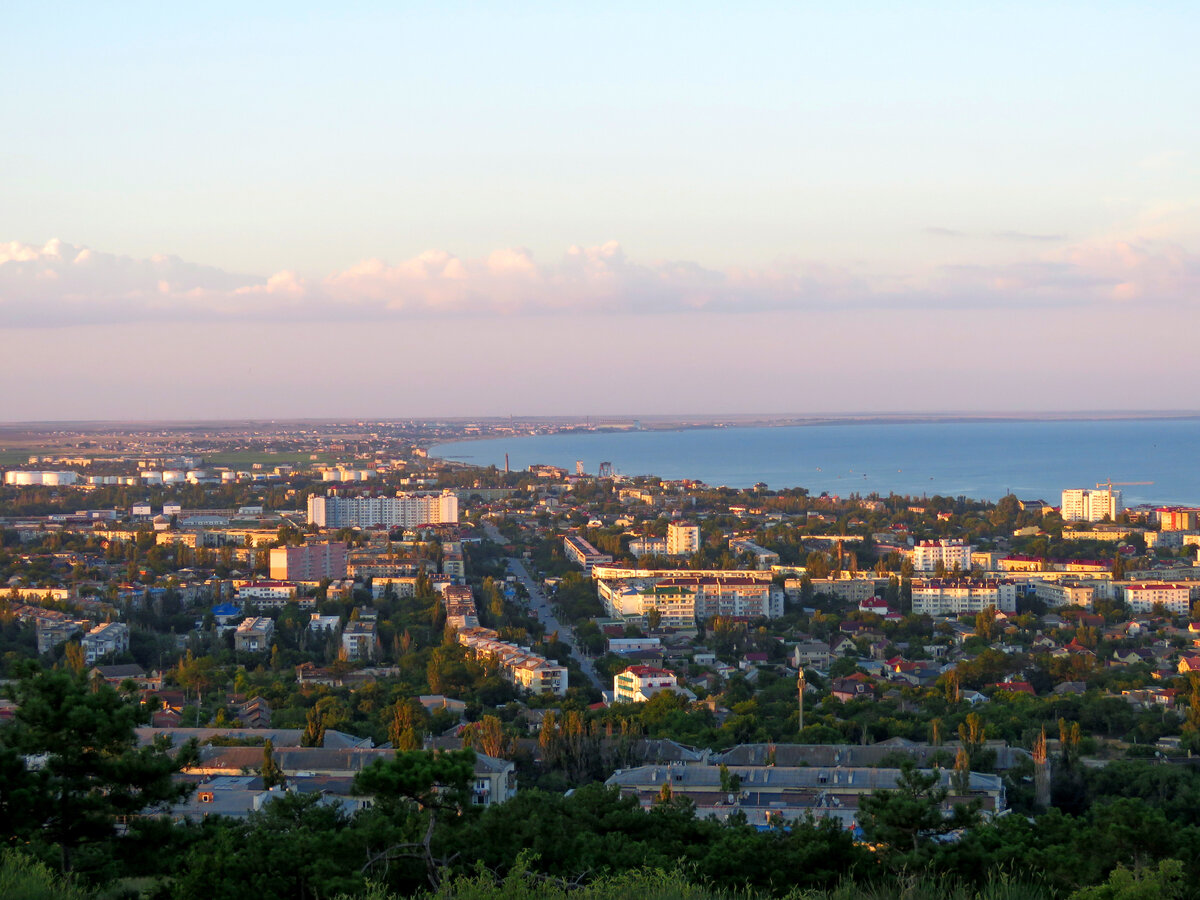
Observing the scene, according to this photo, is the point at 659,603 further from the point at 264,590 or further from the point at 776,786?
the point at 776,786

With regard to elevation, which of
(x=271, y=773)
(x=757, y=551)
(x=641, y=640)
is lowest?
(x=641, y=640)

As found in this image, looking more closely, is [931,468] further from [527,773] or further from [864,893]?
[864,893]

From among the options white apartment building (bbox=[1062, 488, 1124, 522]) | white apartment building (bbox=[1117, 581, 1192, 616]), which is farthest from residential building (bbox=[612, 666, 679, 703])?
white apartment building (bbox=[1062, 488, 1124, 522])

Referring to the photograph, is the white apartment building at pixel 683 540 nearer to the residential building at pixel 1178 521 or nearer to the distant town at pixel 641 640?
the distant town at pixel 641 640

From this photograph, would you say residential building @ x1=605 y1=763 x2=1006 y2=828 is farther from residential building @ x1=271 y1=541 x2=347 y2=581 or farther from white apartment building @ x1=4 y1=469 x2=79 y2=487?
white apartment building @ x1=4 y1=469 x2=79 y2=487

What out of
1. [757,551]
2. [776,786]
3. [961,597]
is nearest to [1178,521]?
[757,551]

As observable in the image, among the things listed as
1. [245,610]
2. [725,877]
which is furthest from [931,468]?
[725,877]
